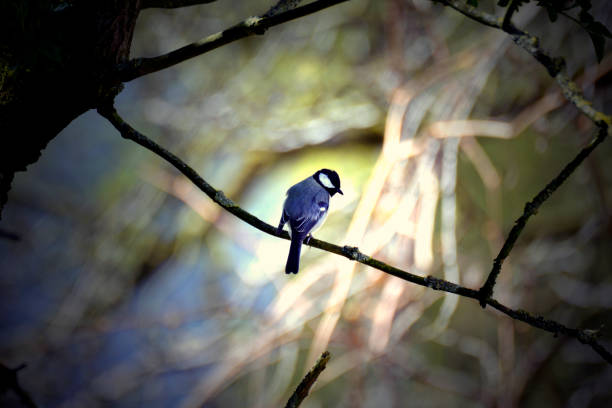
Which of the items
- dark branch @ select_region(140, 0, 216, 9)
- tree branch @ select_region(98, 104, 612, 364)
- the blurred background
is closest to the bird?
tree branch @ select_region(98, 104, 612, 364)

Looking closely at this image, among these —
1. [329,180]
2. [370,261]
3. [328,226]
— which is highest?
[328,226]

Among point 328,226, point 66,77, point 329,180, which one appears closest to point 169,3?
point 66,77

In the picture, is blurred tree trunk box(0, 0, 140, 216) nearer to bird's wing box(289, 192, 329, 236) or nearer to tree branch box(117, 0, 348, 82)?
tree branch box(117, 0, 348, 82)

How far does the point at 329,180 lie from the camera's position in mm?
1944

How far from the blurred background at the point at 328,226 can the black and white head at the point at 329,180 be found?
3.11 feet

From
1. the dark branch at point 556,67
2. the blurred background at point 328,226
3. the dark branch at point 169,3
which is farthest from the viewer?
the blurred background at point 328,226

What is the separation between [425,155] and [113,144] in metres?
2.45

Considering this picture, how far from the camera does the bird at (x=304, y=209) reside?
159 centimetres

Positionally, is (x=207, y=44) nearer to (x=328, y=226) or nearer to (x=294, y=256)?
(x=294, y=256)

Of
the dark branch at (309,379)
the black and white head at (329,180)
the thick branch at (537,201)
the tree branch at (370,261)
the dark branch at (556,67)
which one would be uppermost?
the black and white head at (329,180)

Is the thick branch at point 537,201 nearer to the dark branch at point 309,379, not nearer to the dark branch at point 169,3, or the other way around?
the dark branch at point 309,379

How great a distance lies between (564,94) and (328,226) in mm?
2812

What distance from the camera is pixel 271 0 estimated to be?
386 cm

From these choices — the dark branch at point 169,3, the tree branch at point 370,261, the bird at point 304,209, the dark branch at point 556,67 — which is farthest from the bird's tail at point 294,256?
the dark branch at point 556,67
